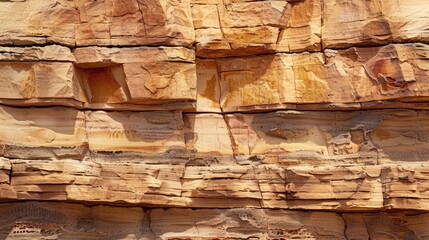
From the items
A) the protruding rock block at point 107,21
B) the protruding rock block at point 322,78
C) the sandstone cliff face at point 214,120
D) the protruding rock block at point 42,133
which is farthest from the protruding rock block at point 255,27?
the protruding rock block at point 42,133

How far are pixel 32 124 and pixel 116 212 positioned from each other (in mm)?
1073

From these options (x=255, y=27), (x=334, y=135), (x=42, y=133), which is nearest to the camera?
(x=42, y=133)

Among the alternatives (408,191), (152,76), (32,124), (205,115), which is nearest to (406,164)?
(408,191)

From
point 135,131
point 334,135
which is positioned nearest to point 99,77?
point 135,131

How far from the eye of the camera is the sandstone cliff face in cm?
798

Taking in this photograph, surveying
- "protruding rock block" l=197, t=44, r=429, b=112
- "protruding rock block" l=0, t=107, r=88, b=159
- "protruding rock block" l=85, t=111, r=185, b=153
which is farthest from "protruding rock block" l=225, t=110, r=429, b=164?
"protruding rock block" l=0, t=107, r=88, b=159

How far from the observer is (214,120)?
8477 mm

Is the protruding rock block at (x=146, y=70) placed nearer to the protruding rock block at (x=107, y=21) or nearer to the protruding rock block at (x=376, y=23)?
the protruding rock block at (x=107, y=21)

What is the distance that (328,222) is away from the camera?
8258mm

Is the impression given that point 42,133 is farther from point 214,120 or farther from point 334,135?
point 334,135

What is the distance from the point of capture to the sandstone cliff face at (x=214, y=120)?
798cm

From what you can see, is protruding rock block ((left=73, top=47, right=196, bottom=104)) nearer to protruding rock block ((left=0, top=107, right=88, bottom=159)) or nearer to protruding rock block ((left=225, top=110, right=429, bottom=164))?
protruding rock block ((left=0, top=107, right=88, bottom=159))

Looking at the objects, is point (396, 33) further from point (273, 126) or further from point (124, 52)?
point (124, 52)

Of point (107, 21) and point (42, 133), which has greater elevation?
point (107, 21)
